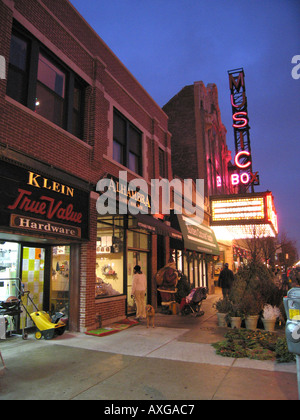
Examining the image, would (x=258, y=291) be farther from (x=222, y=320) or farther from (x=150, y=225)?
(x=150, y=225)

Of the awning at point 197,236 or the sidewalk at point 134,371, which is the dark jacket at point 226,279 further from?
the sidewalk at point 134,371

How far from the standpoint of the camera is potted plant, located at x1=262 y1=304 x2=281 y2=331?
8.72 metres

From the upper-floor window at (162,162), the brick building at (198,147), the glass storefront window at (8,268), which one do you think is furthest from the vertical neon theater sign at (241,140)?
the glass storefront window at (8,268)

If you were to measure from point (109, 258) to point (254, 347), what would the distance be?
17.7 feet

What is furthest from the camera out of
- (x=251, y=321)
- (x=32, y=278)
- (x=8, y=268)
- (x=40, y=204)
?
(x=251, y=321)

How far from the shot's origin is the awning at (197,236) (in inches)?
602

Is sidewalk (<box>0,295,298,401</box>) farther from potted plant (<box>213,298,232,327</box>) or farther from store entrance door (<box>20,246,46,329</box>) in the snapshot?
potted plant (<box>213,298,232,327</box>)

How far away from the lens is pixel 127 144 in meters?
12.1

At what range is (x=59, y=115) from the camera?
352 inches

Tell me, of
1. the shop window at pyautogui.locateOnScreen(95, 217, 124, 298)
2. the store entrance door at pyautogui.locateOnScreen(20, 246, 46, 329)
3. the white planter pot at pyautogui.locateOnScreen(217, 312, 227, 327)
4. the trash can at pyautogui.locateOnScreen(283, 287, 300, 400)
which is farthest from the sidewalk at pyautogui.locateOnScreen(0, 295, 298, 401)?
the shop window at pyautogui.locateOnScreen(95, 217, 124, 298)

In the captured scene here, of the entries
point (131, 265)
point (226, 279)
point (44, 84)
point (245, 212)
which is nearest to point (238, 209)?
point (245, 212)

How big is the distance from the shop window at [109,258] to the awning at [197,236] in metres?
4.65

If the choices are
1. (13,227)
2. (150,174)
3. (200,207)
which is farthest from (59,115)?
(200,207)
